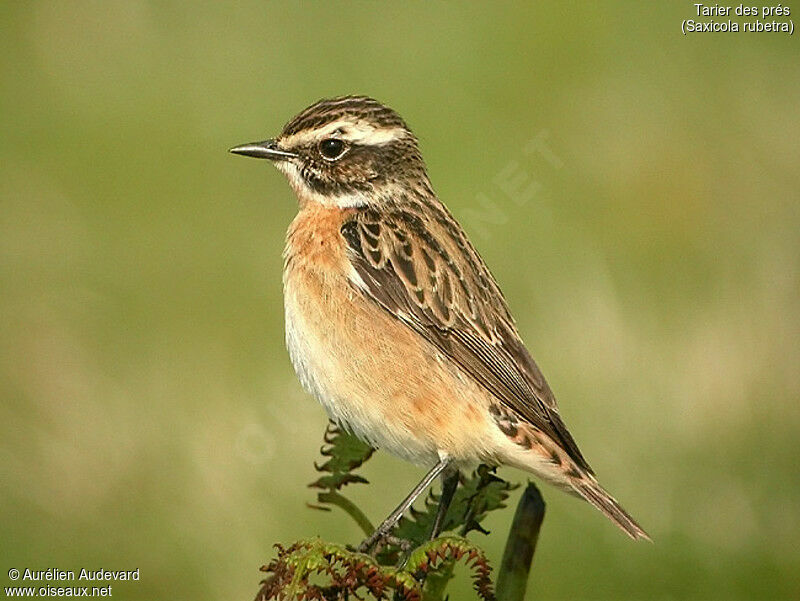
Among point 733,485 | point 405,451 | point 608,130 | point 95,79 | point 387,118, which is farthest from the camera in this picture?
point 95,79

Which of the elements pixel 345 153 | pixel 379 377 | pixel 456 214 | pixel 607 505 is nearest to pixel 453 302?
pixel 379 377

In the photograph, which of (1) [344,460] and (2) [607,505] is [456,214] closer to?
(2) [607,505]

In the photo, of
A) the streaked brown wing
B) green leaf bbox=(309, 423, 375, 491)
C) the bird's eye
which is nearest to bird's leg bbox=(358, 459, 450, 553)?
green leaf bbox=(309, 423, 375, 491)

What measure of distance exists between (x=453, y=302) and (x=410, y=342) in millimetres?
237

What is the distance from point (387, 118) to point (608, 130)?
4.33 metres

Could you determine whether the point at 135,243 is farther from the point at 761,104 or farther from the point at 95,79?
the point at 761,104

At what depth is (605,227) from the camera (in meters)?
9.28

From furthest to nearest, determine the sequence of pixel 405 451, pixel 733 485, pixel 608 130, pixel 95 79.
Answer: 1. pixel 95 79
2. pixel 608 130
3. pixel 733 485
4. pixel 405 451

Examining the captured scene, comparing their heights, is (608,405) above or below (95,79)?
below

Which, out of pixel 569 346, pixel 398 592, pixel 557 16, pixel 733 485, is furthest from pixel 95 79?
pixel 398 592

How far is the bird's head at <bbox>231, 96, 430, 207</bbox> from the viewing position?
5.91 meters

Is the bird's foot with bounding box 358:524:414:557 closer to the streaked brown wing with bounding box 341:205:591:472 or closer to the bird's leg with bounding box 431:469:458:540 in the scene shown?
the bird's leg with bounding box 431:469:458:540

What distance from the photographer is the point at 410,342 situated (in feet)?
18.3

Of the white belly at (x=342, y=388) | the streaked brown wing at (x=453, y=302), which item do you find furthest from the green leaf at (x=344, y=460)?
the streaked brown wing at (x=453, y=302)
